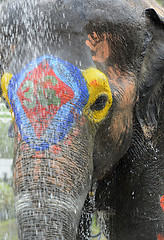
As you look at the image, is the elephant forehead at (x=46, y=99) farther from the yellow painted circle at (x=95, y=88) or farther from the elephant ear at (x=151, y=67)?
the elephant ear at (x=151, y=67)

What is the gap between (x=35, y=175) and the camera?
184 cm

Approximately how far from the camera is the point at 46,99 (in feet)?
6.34

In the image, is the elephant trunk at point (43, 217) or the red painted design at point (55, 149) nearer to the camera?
the elephant trunk at point (43, 217)

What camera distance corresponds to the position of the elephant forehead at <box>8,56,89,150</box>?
1916 millimetres

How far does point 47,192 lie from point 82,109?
441 mm

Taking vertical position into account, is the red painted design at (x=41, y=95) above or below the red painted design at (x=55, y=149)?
above

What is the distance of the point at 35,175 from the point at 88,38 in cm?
76

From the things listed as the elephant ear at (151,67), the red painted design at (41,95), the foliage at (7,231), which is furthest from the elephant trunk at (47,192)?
the foliage at (7,231)

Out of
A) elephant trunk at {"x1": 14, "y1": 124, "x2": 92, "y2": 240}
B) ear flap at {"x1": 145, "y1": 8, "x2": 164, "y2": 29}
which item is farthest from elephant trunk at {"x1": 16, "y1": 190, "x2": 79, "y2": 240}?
ear flap at {"x1": 145, "y1": 8, "x2": 164, "y2": 29}

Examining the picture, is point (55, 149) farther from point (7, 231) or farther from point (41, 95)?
point (7, 231)

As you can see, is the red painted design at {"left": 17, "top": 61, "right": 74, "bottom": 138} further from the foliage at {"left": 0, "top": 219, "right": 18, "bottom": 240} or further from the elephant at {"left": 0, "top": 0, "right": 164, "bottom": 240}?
the foliage at {"left": 0, "top": 219, "right": 18, "bottom": 240}

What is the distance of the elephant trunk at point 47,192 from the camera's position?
1.78 metres

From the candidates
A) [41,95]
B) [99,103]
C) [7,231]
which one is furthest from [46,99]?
[7,231]

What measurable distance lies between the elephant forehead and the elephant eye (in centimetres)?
7
